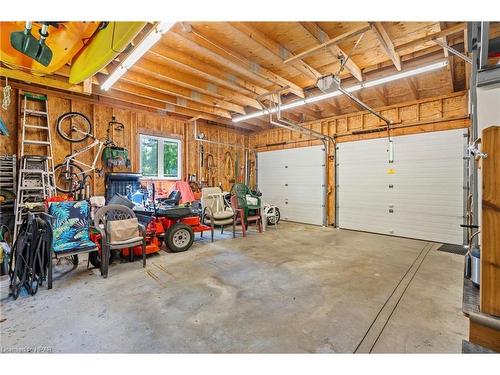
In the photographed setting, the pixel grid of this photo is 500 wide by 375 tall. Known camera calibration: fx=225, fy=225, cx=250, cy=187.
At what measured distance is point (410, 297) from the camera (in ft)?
8.75

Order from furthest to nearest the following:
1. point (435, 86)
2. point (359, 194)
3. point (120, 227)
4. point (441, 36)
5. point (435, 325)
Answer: point (359, 194)
point (435, 86)
point (120, 227)
point (441, 36)
point (435, 325)

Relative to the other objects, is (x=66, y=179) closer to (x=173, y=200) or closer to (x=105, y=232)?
(x=173, y=200)

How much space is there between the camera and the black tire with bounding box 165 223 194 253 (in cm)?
426

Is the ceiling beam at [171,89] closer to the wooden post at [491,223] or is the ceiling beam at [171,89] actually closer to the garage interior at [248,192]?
the garage interior at [248,192]

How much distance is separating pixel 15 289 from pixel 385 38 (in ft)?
18.6

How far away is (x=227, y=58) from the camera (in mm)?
3865

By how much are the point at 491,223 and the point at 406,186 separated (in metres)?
5.53

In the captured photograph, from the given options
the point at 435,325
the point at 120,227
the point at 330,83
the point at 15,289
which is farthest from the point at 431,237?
the point at 15,289

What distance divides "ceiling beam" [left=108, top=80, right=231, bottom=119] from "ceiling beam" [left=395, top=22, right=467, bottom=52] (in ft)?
14.9

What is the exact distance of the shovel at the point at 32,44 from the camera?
2.07 m

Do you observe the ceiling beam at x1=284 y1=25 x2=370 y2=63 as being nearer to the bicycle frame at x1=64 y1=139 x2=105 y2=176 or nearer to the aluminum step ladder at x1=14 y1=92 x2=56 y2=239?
the bicycle frame at x1=64 y1=139 x2=105 y2=176

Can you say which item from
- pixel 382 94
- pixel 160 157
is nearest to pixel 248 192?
pixel 160 157

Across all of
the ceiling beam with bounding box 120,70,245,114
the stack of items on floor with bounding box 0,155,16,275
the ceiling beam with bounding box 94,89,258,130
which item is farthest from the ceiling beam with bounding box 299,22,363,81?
the stack of items on floor with bounding box 0,155,16,275
